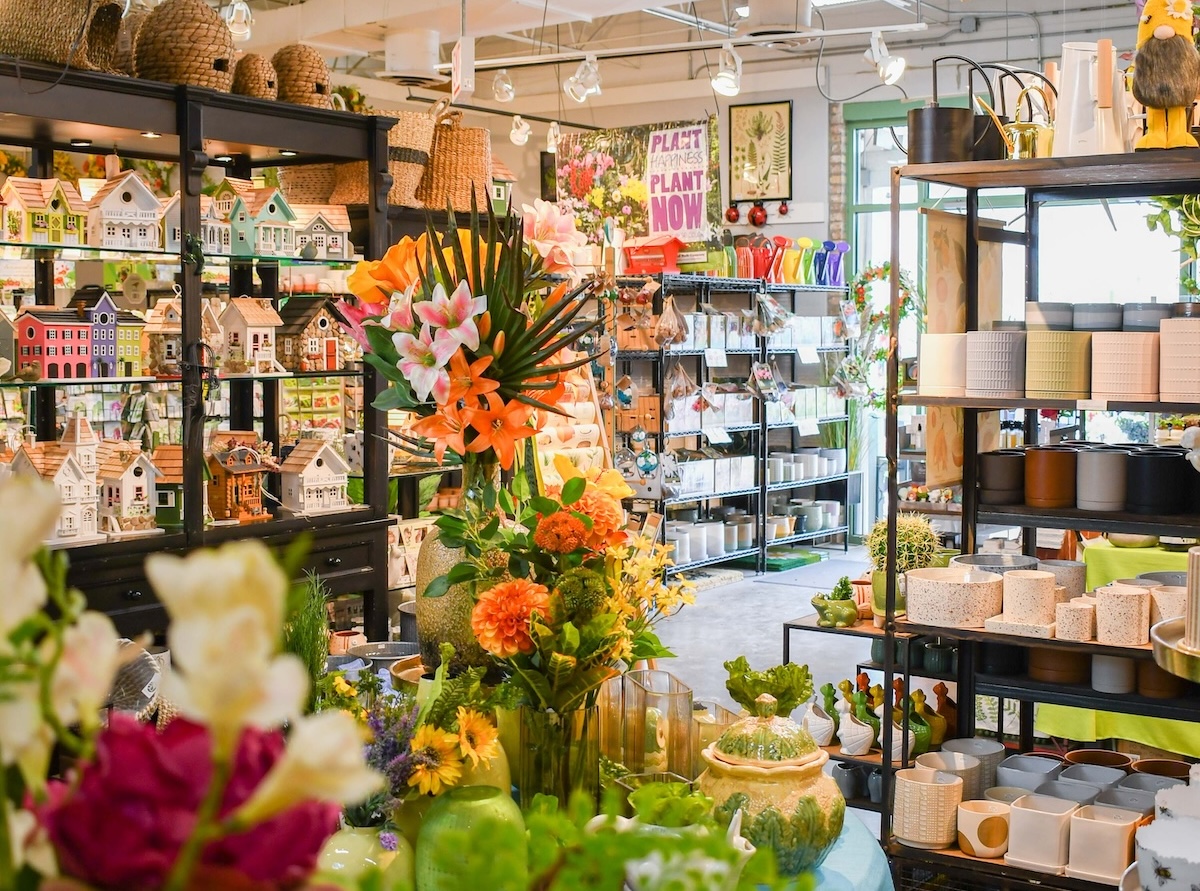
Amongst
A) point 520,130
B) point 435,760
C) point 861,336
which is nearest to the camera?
point 435,760

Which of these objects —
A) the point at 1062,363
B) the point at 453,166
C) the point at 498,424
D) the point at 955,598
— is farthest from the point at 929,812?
the point at 453,166

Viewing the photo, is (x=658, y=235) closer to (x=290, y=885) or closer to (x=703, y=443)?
(x=703, y=443)

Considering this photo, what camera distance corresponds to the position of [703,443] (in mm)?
10133

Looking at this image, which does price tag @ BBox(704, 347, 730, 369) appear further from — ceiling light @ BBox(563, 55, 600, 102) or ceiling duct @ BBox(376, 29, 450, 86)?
ceiling duct @ BBox(376, 29, 450, 86)

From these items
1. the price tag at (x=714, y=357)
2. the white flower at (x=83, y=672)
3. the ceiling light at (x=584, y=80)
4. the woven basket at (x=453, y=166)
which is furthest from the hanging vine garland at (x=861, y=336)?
the white flower at (x=83, y=672)

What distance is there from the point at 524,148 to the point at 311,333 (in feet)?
29.6

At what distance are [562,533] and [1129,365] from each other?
215 centimetres

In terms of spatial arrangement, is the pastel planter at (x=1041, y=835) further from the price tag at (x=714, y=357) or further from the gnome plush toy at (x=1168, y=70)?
→ the price tag at (x=714, y=357)

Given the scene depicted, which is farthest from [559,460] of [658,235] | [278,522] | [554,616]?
[658,235]

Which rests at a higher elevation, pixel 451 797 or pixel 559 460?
pixel 559 460

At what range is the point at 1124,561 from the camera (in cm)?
477

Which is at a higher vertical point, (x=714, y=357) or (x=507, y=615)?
(x=714, y=357)

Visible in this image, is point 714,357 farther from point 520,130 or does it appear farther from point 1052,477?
point 1052,477

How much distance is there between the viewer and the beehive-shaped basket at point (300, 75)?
497 centimetres
